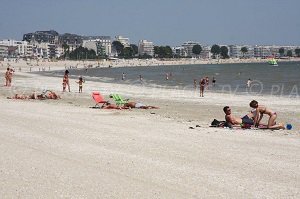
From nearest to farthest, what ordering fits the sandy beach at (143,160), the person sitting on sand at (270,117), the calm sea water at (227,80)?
the sandy beach at (143,160)
the person sitting on sand at (270,117)
the calm sea water at (227,80)

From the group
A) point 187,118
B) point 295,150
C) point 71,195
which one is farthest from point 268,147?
point 187,118

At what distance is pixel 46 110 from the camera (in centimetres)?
1488

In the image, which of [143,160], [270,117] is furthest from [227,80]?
[143,160]

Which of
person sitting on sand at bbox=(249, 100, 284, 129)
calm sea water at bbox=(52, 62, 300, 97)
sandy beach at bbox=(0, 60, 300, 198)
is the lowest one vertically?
calm sea water at bbox=(52, 62, 300, 97)

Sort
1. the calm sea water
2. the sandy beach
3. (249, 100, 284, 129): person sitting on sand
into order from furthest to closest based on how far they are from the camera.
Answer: the calm sea water → (249, 100, 284, 129): person sitting on sand → the sandy beach

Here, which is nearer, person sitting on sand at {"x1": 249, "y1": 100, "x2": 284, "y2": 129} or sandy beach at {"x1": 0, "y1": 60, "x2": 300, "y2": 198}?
sandy beach at {"x1": 0, "y1": 60, "x2": 300, "y2": 198}

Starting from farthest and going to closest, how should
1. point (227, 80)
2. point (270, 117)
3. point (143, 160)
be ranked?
point (227, 80), point (270, 117), point (143, 160)

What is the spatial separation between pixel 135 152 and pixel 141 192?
2404mm

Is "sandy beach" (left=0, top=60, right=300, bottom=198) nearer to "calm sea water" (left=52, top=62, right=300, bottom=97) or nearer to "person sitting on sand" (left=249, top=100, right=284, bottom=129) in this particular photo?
"person sitting on sand" (left=249, top=100, right=284, bottom=129)

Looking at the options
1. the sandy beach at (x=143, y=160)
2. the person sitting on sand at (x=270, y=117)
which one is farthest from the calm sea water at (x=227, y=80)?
the sandy beach at (x=143, y=160)

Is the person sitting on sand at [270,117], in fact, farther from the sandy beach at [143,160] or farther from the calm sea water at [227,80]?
the calm sea water at [227,80]

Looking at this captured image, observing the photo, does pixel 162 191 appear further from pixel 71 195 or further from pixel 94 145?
pixel 94 145

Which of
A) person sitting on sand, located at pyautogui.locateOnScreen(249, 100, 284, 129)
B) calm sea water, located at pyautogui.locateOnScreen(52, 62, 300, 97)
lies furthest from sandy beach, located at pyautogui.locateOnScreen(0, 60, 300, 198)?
calm sea water, located at pyautogui.locateOnScreen(52, 62, 300, 97)

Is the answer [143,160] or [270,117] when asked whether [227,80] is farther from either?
A: [143,160]
